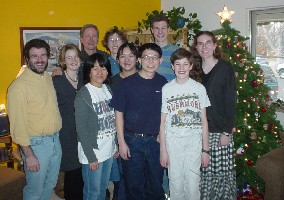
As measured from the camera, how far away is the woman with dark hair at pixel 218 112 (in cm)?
242

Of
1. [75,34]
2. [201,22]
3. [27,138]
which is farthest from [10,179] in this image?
[201,22]

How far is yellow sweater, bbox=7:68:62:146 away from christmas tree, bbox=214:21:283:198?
2153 millimetres

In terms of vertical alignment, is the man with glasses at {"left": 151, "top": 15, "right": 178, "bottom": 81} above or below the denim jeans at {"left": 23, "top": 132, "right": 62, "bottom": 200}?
above

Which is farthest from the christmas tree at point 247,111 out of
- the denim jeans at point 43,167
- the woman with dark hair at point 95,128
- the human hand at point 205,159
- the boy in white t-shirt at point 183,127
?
the denim jeans at point 43,167

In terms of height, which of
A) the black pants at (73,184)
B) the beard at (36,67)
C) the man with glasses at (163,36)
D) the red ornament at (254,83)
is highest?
the man with glasses at (163,36)

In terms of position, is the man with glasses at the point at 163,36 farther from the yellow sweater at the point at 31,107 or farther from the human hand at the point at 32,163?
the human hand at the point at 32,163

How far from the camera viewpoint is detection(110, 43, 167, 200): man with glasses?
232cm

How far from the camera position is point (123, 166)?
7.98 feet

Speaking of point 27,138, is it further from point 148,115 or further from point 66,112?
point 148,115

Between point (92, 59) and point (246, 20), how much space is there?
10.9 feet

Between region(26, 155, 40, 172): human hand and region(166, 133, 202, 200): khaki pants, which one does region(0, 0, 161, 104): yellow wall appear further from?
region(166, 133, 202, 200): khaki pants

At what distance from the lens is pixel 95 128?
89.0 inches

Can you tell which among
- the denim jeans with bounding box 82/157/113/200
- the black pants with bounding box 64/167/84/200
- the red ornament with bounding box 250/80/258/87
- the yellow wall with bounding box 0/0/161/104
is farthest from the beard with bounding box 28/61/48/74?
the red ornament with bounding box 250/80/258/87

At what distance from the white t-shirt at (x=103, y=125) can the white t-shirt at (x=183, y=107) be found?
0.46 metres
